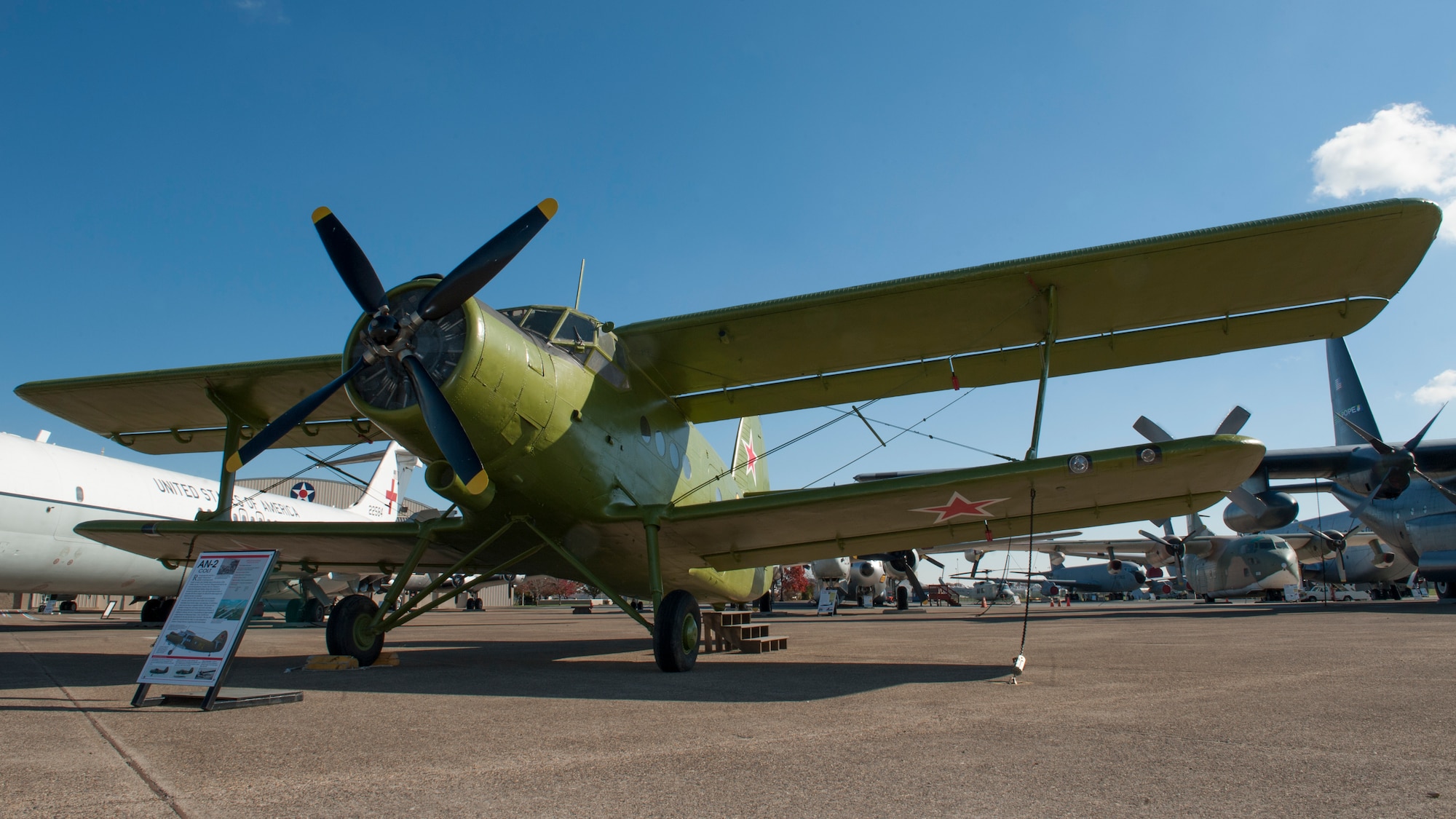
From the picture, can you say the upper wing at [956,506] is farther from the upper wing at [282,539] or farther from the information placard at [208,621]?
the information placard at [208,621]

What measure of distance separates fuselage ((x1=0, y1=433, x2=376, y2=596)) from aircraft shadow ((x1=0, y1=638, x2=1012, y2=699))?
914cm

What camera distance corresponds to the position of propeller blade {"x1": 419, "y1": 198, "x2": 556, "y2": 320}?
6.55m

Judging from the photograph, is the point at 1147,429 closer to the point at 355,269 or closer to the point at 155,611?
the point at 355,269

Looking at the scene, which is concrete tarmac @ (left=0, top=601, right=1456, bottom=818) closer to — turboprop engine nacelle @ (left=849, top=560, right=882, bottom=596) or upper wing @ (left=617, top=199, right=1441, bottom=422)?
upper wing @ (left=617, top=199, right=1441, bottom=422)

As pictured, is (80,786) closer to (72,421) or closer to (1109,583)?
(72,421)

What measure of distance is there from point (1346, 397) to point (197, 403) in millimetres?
38347

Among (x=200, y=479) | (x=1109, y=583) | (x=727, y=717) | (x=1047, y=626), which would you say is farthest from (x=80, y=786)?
(x=1109, y=583)

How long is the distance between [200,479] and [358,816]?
89.2ft

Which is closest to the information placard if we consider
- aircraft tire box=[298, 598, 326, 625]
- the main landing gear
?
the main landing gear

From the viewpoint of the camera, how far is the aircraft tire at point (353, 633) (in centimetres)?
812

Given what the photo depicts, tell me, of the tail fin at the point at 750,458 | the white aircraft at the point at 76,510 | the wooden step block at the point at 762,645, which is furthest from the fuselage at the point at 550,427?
the white aircraft at the point at 76,510

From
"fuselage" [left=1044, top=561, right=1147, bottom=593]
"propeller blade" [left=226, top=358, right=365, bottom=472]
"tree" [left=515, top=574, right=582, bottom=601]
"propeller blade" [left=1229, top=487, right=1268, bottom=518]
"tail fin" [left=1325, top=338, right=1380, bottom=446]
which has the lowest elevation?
"tree" [left=515, top=574, right=582, bottom=601]

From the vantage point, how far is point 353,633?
8.20m

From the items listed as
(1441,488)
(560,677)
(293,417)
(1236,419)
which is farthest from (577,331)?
(1441,488)
